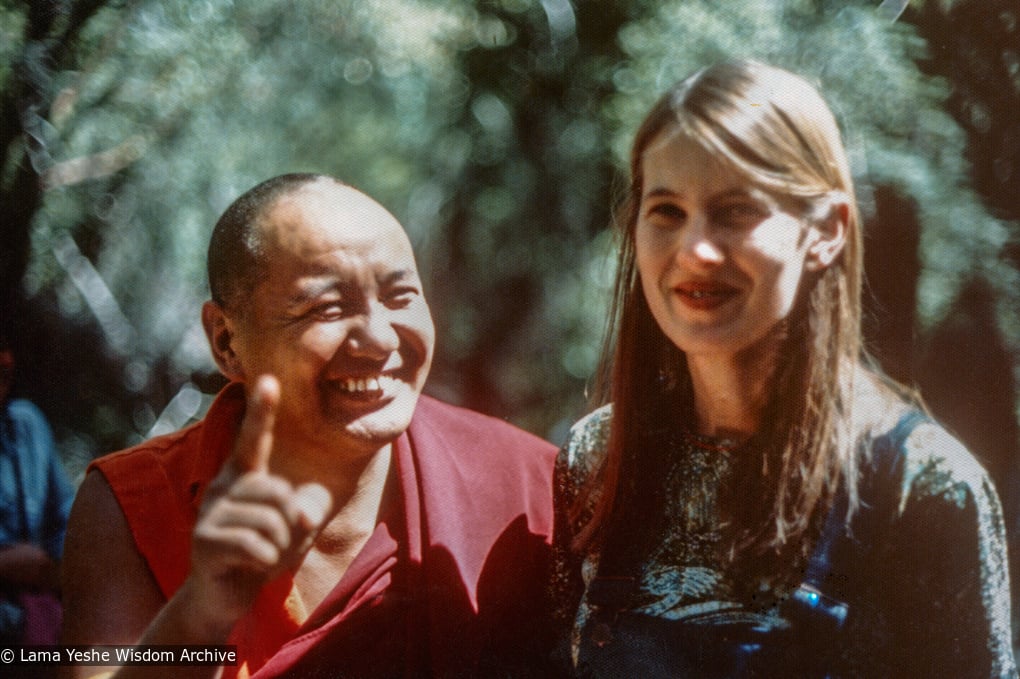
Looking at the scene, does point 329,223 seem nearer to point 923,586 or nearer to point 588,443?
point 588,443

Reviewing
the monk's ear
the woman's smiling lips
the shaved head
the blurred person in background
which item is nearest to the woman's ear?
the woman's smiling lips

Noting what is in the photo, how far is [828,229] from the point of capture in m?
1.14

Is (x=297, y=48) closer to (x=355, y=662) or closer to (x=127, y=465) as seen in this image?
(x=127, y=465)

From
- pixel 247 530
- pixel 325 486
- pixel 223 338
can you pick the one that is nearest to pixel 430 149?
pixel 223 338

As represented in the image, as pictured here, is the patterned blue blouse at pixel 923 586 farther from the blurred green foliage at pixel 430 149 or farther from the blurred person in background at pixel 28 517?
the blurred person in background at pixel 28 517

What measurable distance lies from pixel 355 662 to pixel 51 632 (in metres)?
0.41

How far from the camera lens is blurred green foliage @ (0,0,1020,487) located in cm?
132

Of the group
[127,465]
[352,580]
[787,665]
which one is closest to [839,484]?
[787,665]

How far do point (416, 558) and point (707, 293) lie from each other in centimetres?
51

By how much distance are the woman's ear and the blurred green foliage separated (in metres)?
0.16

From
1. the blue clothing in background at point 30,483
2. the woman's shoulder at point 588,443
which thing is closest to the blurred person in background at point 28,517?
the blue clothing in background at point 30,483

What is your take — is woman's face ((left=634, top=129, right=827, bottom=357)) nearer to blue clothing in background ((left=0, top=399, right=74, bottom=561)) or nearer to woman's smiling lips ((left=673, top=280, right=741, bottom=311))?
woman's smiling lips ((left=673, top=280, right=741, bottom=311))

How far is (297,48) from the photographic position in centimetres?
136

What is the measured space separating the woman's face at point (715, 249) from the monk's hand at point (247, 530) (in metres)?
0.49
